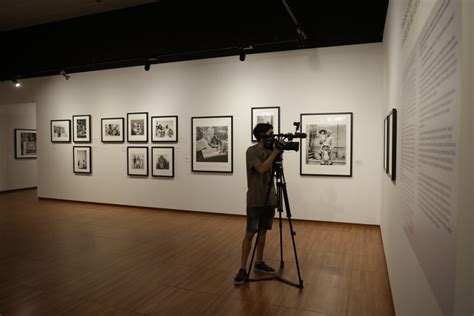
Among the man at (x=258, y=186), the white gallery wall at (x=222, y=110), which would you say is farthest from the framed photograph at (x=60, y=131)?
the man at (x=258, y=186)

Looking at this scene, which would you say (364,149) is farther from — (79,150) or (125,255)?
(79,150)

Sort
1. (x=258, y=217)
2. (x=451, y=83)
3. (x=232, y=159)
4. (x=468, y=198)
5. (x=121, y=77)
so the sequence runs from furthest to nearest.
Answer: (x=121, y=77) → (x=232, y=159) → (x=258, y=217) → (x=451, y=83) → (x=468, y=198)

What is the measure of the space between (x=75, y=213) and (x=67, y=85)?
400 centimetres

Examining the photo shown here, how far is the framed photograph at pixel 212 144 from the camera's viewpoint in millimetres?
7402

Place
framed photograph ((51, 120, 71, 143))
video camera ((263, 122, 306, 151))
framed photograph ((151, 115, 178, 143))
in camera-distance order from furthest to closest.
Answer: framed photograph ((51, 120, 71, 143))
framed photograph ((151, 115, 178, 143))
video camera ((263, 122, 306, 151))

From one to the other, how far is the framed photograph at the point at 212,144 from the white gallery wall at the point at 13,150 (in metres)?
7.95

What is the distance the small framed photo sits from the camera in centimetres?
916

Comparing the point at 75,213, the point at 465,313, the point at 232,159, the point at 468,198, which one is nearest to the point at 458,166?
the point at 468,198

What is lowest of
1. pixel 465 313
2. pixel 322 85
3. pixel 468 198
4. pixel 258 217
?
pixel 258 217

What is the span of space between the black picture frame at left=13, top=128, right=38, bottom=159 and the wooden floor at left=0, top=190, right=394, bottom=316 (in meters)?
5.85

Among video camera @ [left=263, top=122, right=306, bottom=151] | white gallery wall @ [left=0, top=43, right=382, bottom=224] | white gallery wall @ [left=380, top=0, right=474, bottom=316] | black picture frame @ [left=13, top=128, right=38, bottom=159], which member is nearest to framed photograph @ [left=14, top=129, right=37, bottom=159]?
black picture frame @ [left=13, top=128, right=38, bottom=159]

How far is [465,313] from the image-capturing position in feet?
2.98

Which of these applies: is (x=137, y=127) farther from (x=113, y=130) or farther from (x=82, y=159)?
(x=82, y=159)

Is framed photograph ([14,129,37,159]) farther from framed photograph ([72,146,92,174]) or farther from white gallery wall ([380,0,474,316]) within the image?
white gallery wall ([380,0,474,316])
